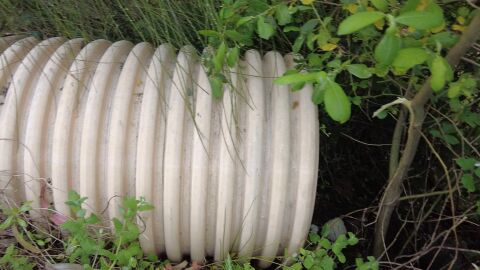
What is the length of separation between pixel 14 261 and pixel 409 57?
1.07 meters

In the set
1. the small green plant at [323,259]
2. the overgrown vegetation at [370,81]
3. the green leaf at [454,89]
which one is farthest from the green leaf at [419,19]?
the small green plant at [323,259]

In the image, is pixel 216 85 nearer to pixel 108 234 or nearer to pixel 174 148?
pixel 174 148

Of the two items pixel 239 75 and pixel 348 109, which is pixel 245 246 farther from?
pixel 348 109

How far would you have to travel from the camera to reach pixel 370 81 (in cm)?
156

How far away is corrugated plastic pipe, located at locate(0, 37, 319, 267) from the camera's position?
1.35 metres

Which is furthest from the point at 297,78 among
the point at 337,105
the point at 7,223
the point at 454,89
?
the point at 7,223

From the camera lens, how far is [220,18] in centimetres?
133

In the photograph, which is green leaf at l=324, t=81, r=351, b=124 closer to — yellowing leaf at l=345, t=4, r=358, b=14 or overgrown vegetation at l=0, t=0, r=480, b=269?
overgrown vegetation at l=0, t=0, r=480, b=269

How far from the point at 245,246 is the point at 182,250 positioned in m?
0.20

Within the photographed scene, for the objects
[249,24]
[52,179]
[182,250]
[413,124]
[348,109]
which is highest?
[249,24]

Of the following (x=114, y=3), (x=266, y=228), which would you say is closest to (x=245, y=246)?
(x=266, y=228)

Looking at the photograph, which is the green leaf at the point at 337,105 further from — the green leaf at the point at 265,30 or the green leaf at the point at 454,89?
the green leaf at the point at 454,89

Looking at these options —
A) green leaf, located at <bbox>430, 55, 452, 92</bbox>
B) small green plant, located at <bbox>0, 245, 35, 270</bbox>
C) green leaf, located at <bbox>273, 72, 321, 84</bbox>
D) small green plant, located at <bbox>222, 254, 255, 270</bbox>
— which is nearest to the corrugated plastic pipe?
small green plant, located at <bbox>222, 254, 255, 270</bbox>

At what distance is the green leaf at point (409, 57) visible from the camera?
1.00m
